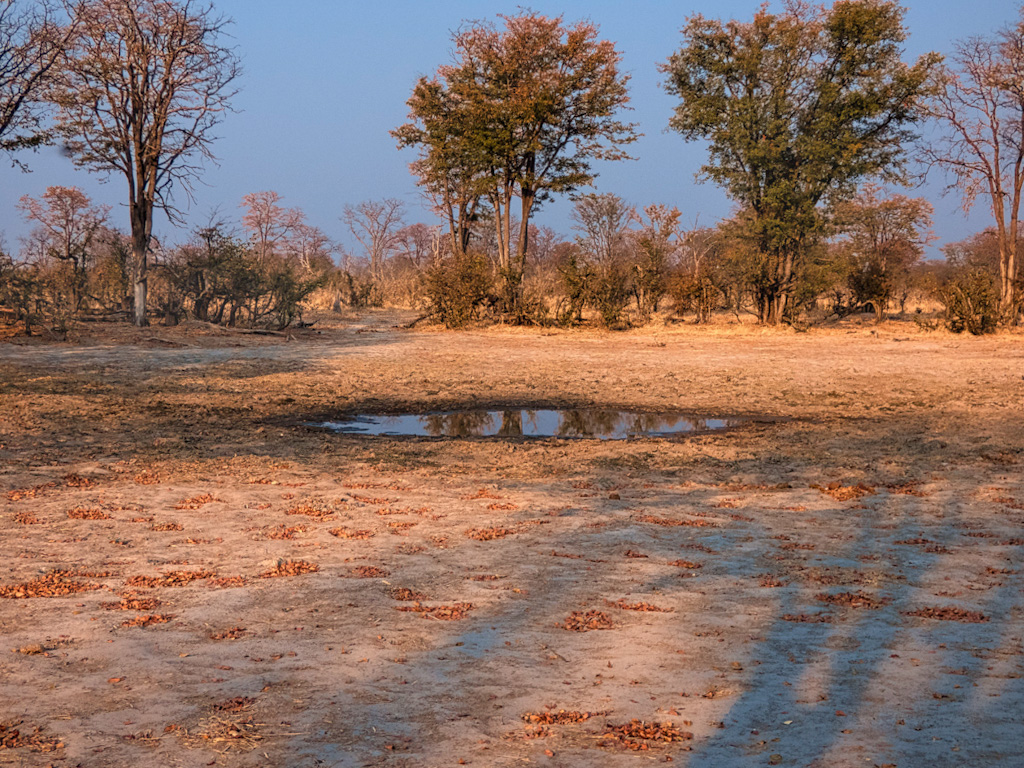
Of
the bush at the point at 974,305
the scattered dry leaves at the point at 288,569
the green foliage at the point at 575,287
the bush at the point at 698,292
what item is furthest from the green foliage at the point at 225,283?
the scattered dry leaves at the point at 288,569

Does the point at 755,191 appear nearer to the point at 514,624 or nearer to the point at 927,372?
the point at 927,372

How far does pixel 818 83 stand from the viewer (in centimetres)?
2506

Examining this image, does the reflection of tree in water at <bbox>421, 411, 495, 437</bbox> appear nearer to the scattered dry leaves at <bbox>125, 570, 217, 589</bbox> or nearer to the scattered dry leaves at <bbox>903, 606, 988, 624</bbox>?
the scattered dry leaves at <bbox>125, 570, 217, 589</bbox>

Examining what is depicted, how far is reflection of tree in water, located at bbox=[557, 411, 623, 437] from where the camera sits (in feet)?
35.9

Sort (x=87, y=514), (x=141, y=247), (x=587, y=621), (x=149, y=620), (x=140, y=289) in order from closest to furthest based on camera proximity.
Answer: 1. (x=149, y=620)
2. (x=587, y=621)
3. (x=87, y=514)
4. (x=140, y=289)
5. (x=141, y=247)

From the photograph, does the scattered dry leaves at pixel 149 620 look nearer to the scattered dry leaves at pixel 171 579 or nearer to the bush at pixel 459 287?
the scattered dry leaves at pixel 171 579

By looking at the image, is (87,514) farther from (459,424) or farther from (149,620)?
(459,424)

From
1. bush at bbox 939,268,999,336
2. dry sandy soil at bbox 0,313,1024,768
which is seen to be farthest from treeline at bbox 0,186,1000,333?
dry sandy soil at bbox 0,313,1024,768

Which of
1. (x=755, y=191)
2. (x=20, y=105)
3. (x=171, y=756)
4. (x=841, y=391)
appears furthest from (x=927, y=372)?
(x=20, y=105)

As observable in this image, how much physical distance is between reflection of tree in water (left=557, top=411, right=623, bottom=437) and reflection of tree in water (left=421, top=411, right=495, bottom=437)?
3.21 ft

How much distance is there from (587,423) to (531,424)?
74 cm

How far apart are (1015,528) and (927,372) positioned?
395 inches

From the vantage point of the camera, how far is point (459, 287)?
2627cm

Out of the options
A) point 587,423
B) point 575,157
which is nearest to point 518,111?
point 575,157
